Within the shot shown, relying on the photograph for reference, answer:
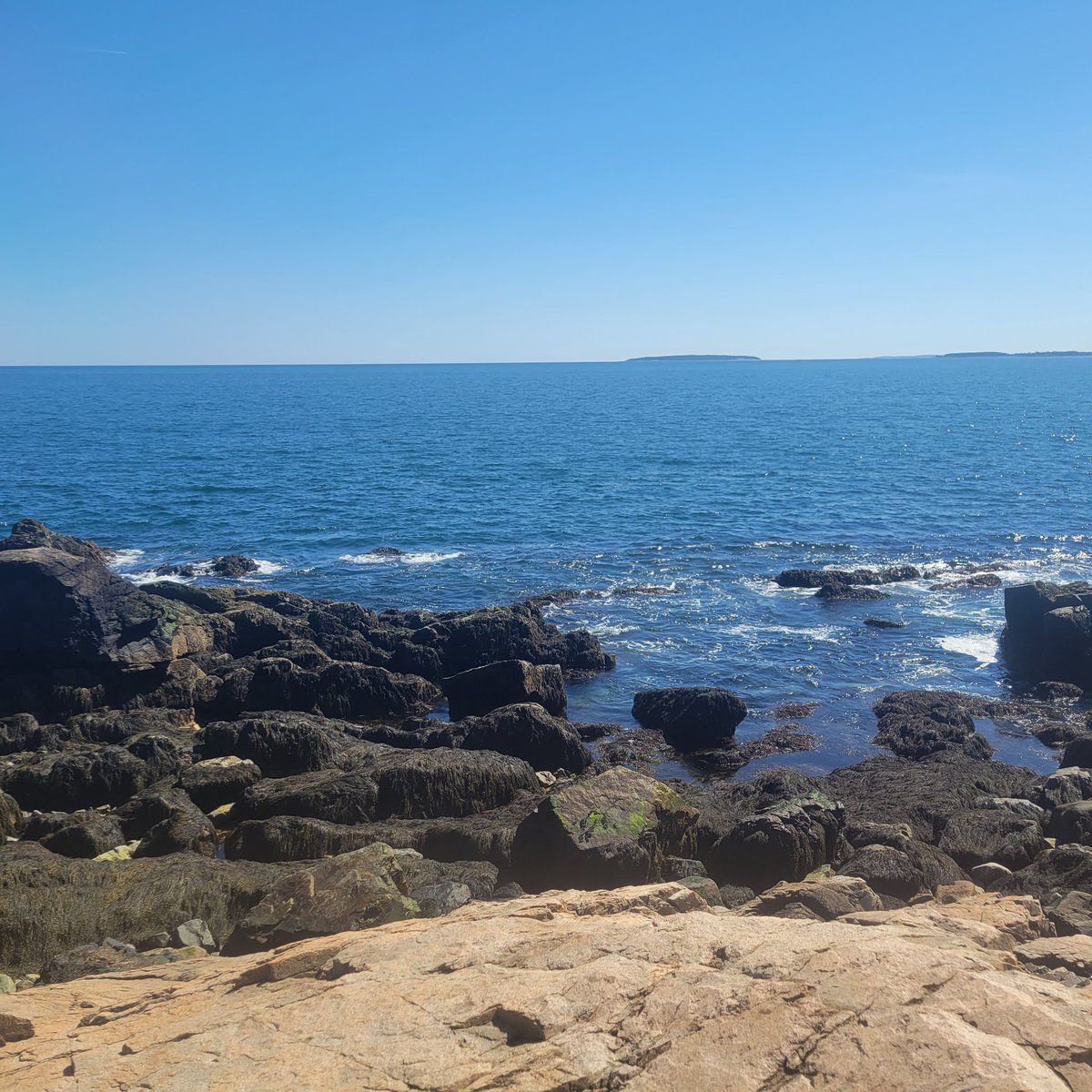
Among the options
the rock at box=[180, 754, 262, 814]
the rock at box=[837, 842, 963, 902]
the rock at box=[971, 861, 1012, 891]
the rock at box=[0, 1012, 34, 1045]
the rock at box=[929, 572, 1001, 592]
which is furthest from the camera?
the rock at box=[929, 572, 1001, 592]

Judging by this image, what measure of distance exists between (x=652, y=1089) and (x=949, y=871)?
1087 centimetres

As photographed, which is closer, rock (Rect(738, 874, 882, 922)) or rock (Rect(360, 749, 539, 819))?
rock (Rect(738, 874, 882, 922))

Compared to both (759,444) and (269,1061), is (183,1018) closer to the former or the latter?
(269,1061)

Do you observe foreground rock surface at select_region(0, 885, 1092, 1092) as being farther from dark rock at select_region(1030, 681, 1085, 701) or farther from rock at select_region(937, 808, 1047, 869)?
dark rock at select_region(1030, 681, 1085, 701)

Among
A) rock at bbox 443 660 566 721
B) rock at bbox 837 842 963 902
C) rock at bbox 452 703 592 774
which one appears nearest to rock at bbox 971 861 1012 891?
rock at bbox 837 842 963 902

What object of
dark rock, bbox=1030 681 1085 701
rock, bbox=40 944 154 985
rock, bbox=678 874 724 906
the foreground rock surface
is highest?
the foreground rock surface

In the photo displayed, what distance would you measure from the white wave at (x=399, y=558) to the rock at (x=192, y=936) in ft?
113

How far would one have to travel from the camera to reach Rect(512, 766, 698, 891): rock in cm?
1548

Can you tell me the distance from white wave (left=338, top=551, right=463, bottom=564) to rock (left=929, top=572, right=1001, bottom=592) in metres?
23.0

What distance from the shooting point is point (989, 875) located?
1645 cm


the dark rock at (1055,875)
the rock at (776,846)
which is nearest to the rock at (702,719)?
the rock at (776,846)

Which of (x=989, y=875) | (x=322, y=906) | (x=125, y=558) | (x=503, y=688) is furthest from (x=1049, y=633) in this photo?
(x=125, y=558)

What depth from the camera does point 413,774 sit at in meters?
19.9

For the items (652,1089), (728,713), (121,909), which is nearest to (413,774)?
(121,909)
